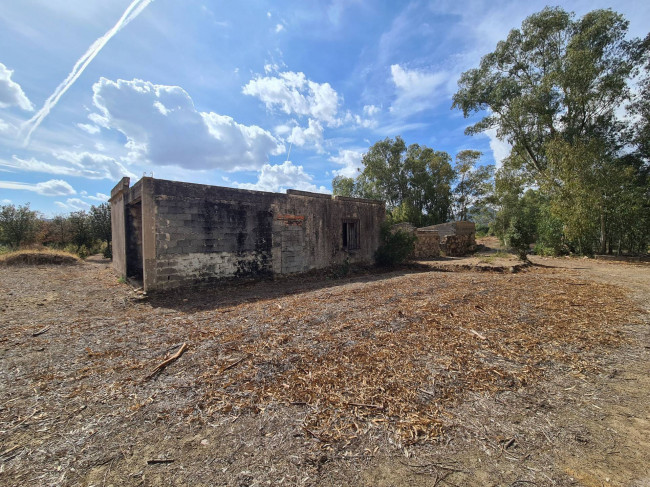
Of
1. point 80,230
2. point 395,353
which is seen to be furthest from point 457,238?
point 80,230

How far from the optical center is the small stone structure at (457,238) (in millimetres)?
17875

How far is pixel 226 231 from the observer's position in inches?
323

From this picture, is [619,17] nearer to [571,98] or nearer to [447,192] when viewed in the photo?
[571,98]

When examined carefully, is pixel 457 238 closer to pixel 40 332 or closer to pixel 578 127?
pixel 578 127

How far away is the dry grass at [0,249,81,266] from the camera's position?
13.8 m

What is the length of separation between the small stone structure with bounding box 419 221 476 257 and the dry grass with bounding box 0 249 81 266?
22349 mm

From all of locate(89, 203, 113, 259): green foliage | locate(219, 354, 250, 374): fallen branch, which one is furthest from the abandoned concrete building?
locate(89, 203, 113, 259): green foliage

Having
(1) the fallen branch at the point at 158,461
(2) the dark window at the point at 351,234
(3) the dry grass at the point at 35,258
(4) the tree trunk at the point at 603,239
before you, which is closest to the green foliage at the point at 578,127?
(4) the tree trunk at the point at 603,239

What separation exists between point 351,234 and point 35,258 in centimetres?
1669

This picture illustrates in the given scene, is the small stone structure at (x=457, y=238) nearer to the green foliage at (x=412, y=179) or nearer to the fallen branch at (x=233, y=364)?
the green foliage at (x=412, y=179)

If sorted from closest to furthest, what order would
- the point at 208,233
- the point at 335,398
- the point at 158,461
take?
1. the point at 158,461
2. the point at 335,398
3. the point at 208,233

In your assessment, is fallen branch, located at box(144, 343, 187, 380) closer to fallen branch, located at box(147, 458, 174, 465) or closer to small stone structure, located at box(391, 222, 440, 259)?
fallen branch, located at box(147, 458, 174, 465)

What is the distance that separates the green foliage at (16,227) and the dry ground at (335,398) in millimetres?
19866

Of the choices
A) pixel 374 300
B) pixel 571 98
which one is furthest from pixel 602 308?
pixel 571 98
